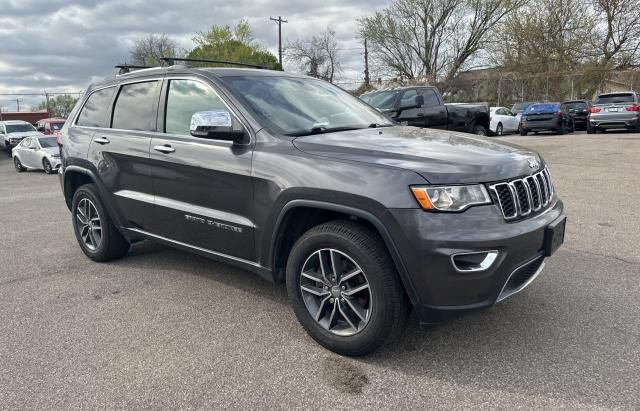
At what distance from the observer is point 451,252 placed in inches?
104

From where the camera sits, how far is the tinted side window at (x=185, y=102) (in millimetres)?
3813

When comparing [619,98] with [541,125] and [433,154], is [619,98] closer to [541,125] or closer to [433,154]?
[541,125]

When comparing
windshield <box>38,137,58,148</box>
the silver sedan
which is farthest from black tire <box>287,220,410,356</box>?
windshield <box>38,137,58,148</box>

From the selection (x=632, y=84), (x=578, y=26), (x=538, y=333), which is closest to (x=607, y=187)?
(x=538, y=333)

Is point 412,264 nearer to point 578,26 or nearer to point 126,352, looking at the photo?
point 126,352

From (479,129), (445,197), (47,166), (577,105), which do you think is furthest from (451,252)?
(577,105)

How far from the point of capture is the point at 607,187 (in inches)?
330

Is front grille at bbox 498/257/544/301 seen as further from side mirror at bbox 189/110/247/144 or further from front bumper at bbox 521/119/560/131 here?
front bumper at bbox 521/119/560/131

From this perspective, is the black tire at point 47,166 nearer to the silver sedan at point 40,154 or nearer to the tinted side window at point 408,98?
the silver sedan at point 40,154

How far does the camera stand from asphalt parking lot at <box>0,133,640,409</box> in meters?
2.71

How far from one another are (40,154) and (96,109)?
13.6 m

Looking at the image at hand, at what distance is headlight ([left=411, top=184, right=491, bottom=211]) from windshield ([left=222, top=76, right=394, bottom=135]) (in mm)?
1118

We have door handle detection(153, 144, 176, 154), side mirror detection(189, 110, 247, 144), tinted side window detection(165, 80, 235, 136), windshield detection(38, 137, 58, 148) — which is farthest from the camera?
windshield detection(38, 137, 58, 148)

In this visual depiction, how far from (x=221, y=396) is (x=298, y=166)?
139 cm
